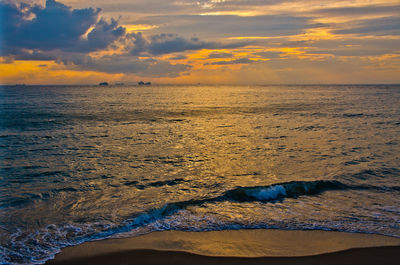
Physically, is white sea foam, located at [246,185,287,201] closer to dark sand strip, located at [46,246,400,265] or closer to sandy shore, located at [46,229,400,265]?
sandy shore, located at [46,229,400,265]

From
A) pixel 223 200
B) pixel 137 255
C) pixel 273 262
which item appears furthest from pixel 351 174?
pixel 137 255

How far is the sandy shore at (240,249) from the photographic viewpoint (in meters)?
7.07

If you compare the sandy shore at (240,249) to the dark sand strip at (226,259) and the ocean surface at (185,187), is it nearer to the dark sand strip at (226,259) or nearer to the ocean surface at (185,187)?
the dark sand strip at (226,259)

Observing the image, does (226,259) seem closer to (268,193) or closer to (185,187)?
(268,193)

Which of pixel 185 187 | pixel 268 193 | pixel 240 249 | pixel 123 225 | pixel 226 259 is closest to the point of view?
pixel 226 259

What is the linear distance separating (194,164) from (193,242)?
26.4 feet

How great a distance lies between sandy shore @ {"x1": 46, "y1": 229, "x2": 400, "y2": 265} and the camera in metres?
7.07

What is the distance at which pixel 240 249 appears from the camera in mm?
7578

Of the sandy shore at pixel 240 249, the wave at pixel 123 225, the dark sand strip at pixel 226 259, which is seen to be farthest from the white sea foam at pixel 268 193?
the dark sand strip at pixel 226 259

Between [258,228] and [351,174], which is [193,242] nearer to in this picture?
[258,228]

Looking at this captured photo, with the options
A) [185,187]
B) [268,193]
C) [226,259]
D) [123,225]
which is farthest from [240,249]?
[185,187]

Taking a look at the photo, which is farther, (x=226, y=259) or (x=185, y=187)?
(x=185, y=187)

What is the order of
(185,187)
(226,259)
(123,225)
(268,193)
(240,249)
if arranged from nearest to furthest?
(226,259) < (240,249) < (123,225) < (268,193) < (185,187)

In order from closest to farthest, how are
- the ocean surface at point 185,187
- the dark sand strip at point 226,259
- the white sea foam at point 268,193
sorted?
the dark sand strip at point 226,259 < the ocean surface at point 185,187 < the white sea foam at point 268,193
